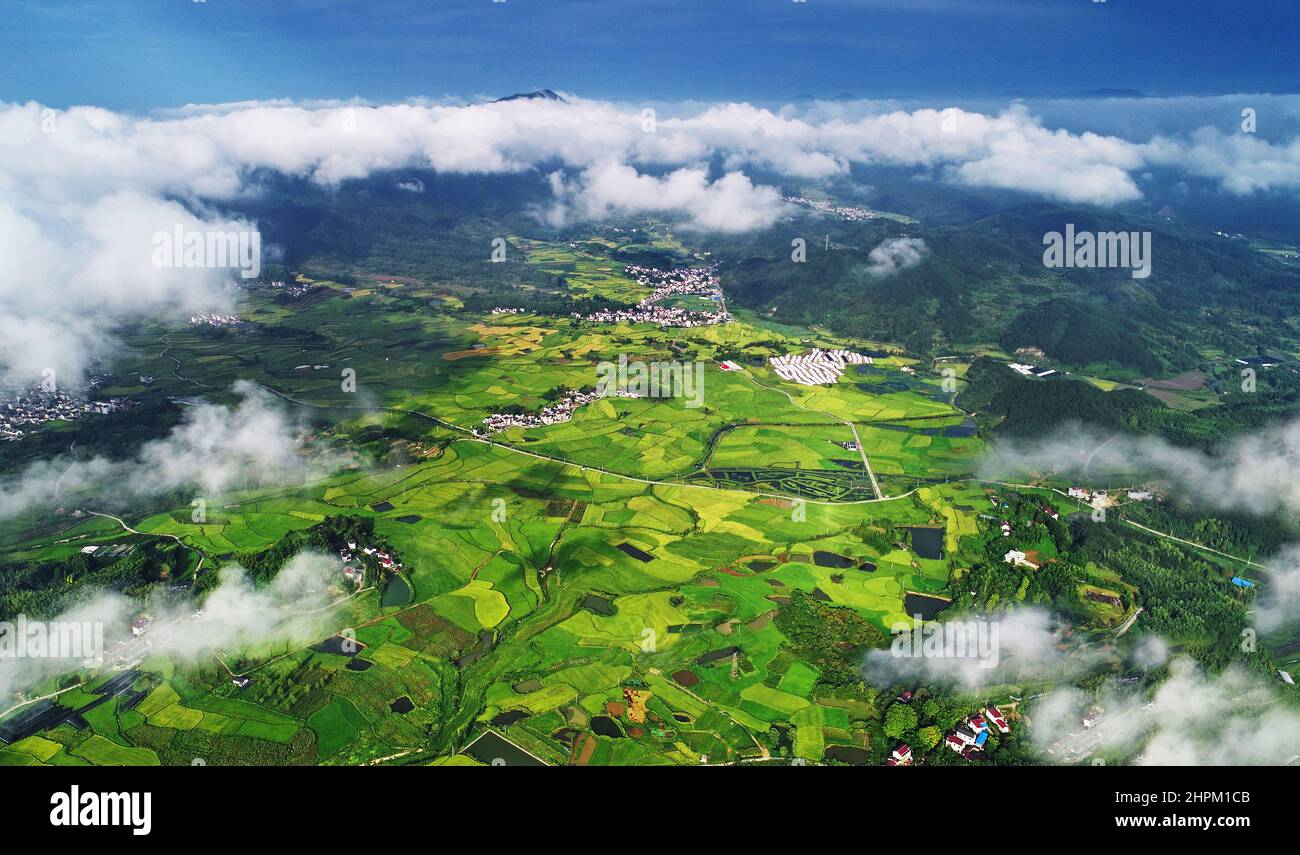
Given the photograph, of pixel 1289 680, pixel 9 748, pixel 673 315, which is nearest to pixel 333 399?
pixel 9 748

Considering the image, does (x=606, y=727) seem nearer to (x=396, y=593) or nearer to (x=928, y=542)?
(x=396, y=593)

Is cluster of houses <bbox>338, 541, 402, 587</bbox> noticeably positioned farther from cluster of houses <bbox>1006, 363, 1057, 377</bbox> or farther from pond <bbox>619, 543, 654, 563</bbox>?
cluster of houses <bbox>1006, 363, 1057, 377</bbox>

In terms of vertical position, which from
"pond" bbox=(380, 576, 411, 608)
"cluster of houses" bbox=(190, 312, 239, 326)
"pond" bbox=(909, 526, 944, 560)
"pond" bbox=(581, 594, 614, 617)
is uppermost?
"cluster of houses" bbox=(190, 312, 239, 326)

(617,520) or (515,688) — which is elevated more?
(617,520)

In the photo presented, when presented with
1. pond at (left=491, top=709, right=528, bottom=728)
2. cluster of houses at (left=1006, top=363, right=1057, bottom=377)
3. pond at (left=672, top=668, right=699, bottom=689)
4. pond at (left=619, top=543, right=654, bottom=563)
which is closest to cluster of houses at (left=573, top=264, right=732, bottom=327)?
cluster of houses at (left=1006, top=363, right=1057, bottom=377)

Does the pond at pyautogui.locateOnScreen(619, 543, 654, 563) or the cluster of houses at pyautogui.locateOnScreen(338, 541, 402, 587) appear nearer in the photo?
the cluster of houses at pyautogui.locateOnScreen(338, 541, 402, 587)

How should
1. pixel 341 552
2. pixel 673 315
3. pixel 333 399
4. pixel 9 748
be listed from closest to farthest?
pixel 9 748, pixel 341 552, pixel 333 399, pixel 673 315

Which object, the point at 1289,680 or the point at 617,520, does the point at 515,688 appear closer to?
the point at 617,520
